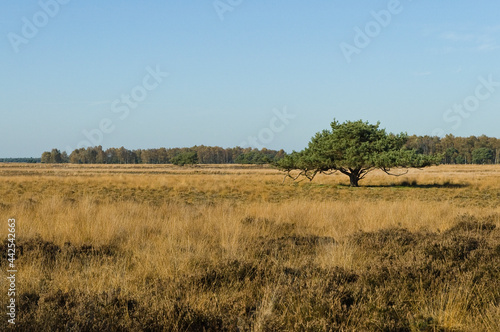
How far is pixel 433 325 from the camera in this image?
3.86 m

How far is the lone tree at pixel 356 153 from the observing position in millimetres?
26672

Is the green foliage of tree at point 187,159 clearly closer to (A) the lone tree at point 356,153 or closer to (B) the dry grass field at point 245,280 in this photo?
(A) the lone tree at point 356,153

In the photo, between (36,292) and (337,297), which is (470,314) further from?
(36,292)

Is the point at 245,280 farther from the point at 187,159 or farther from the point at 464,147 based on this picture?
the point at 464,147

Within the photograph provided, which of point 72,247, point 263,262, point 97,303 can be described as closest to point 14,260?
point 72,247

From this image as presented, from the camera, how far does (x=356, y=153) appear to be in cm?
2797

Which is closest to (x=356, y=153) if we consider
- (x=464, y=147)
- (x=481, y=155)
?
(x=481, y=155)

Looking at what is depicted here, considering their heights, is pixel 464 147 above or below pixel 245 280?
above

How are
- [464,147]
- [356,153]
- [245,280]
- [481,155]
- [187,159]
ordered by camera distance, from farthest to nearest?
[464,147] < [481,155] < [187,159] < [356,153] < [245,280]

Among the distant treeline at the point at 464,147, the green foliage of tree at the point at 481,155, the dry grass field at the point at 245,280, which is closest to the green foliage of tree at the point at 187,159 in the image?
the distant treeline at the point at 464,147

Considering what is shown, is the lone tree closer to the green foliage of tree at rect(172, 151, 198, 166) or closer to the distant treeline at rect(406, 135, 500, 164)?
the green foliage of tree at rect(172, 151, 198, 166)

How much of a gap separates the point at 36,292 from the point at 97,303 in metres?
1.00

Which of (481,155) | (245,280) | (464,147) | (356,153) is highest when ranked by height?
(464,147)

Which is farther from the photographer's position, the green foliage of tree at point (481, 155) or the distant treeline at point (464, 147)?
the distant treeline at point (464, 147)
